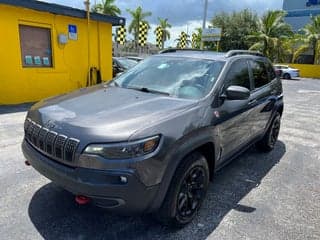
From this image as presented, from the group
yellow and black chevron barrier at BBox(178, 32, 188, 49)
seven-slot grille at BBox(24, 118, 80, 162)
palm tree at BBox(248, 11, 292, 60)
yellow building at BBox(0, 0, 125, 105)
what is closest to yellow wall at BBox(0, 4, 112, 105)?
yellow building at BBox(0, 0, 125, 105)

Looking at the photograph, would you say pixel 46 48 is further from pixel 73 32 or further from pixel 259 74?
pixel 259 74

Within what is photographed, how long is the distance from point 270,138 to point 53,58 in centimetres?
717

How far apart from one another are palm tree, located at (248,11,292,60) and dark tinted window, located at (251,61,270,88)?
2611 centimetres

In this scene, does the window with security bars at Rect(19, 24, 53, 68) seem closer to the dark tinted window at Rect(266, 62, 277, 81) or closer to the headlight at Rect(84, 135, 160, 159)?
the dark tinted window at Rect(266, 62, 277, 81)

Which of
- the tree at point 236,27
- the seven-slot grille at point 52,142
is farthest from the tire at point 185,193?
the tree at point 236,27

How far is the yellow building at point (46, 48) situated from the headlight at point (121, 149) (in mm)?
7150

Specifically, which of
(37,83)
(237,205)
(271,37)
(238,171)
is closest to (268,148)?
(238,171)

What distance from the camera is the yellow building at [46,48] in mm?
8078

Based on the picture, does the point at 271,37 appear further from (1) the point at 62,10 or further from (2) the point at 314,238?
(2) the point at 314,238

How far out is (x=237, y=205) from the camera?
3.27m

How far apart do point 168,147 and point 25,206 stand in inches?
69.6

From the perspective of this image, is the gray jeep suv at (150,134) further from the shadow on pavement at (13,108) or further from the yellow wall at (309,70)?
the yellow wall at (309,70)

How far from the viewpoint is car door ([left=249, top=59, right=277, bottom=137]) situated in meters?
4.11

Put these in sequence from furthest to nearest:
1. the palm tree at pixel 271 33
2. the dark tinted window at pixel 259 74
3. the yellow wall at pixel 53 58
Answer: the palm tree at pixel 271 33 < the yellow wall at pixel 53 58 < the dark tinted window at pixel 259 74
